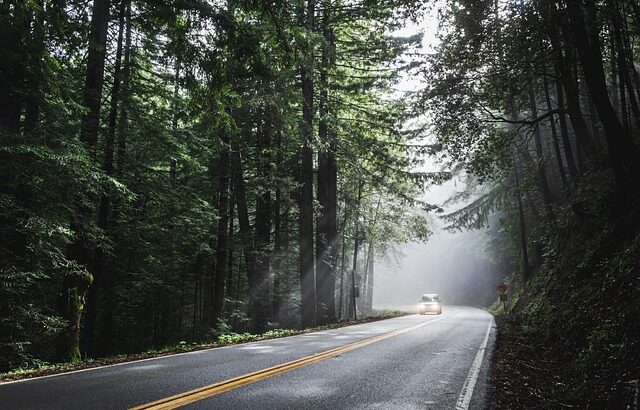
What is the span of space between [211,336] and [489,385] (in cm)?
1037

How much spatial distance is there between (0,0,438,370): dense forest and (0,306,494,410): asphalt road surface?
3.21m

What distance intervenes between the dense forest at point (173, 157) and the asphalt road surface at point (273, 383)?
3.21 meters

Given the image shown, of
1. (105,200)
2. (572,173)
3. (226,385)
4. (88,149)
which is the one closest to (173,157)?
(105,200)

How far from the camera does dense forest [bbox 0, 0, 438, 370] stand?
831cm

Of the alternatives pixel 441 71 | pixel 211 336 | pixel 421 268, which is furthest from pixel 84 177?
pixel 421 268

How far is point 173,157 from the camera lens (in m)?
13.9

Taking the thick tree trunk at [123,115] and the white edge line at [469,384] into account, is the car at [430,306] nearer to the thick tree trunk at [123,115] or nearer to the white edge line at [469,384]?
the white edge line at [469,384]

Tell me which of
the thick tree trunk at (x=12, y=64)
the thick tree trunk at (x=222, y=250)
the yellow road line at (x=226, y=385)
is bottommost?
the yellow road line at (x=226, y=385)

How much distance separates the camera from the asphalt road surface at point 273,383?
16.0ft

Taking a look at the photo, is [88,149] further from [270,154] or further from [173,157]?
[270,154]

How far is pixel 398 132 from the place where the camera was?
18.2m

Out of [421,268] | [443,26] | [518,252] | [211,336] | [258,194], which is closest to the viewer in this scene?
[443,26]

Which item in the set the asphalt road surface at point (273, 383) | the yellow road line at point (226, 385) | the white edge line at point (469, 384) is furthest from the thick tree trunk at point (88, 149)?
the white edge line at point (469, 384)

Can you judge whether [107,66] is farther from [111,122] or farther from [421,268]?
[421,268]
